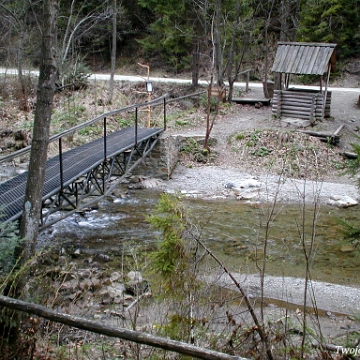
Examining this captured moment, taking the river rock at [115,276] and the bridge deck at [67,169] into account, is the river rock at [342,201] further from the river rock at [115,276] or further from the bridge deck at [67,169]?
the river rock at [115,276]

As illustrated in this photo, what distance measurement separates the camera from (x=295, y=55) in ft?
61.9

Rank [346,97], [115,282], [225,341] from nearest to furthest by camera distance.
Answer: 1. [225,341]
2. [115,282]
3. [346,97]

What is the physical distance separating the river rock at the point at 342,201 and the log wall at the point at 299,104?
539 centimetres

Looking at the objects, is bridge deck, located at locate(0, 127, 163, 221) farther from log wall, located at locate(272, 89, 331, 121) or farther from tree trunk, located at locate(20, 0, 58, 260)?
log wall, located at locate(272, 89, 331, 121)

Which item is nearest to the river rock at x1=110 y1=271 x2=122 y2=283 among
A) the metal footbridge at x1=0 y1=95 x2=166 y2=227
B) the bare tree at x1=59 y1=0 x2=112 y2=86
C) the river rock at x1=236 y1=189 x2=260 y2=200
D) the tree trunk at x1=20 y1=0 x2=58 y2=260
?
the metal footbridge at x1=0 y1=95 x2=166 y2=227

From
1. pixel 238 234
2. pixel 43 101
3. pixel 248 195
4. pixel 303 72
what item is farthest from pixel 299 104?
pixel 43 101

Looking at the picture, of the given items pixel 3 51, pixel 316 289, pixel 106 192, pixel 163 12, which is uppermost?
pixel 163 12

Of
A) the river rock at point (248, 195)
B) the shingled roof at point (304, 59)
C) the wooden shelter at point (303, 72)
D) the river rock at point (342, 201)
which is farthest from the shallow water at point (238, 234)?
the shingled roof at point (304, 59)

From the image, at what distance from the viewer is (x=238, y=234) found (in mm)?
11539

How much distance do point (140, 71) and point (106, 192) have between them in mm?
20518

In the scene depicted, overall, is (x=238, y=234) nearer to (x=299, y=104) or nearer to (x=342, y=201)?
(x=342, y=201)

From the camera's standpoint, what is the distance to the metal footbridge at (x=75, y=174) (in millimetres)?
8977

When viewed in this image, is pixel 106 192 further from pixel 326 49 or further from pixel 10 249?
pixel 326 49

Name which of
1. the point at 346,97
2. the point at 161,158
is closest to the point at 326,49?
the point at 346,97
